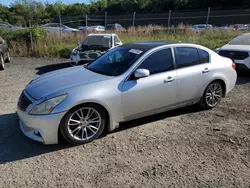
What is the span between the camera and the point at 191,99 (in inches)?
202

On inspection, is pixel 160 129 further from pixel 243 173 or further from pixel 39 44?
pixel 39 44

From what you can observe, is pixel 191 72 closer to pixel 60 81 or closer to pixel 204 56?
pixel 204 56

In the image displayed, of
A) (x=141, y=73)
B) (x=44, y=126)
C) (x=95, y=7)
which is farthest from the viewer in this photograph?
(x=95, y=7)

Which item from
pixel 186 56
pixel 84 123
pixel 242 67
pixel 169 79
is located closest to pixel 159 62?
pixel 169 79

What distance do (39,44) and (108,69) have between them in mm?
11500

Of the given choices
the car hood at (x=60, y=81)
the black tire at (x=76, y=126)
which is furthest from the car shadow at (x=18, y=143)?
the car hood at (x=60, y=81)

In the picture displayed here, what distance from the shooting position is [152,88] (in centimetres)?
446

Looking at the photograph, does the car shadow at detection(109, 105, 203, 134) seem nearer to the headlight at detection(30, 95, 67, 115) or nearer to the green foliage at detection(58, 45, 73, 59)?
the headlight at detection(30, 95, 67, 115)

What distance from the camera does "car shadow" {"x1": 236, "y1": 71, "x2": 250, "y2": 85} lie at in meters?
8.08

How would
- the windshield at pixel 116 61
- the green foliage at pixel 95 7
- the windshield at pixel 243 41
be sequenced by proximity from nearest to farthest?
the windshield at pixel 116 61 → the windshield at pixel 243 41 → the green foliage at pixel 95 7

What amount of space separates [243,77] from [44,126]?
7.34m

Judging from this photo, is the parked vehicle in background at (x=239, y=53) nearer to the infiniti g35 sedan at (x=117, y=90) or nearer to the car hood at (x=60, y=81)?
the infiniti g35 sedan at (x=117, y=90)

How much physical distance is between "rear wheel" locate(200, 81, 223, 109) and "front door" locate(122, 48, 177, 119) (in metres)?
0.92

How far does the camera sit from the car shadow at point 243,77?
8078 mm
